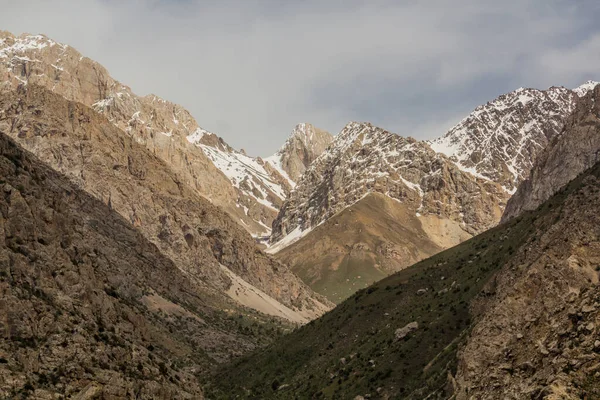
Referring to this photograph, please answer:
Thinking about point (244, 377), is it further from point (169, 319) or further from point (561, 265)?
point (561, 265)

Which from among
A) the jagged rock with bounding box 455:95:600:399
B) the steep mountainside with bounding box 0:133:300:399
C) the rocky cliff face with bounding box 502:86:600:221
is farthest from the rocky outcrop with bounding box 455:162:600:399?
the rocky cliff face with bounding box 502:86:600:221

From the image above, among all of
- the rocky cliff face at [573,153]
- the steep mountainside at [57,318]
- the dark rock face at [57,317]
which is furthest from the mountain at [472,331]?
the rocky cliff face at [573,153]

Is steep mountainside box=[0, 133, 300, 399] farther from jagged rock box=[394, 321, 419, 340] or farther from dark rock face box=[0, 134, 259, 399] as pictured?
jagged rock box=[394, 321, 419, 340]

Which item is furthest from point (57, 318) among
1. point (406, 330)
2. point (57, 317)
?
point (406, 330)

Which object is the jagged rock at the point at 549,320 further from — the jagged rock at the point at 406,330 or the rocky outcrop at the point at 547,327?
the jagged rock at the point at 406,330

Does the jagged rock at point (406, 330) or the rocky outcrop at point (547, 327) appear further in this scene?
the jagged rock at point (406, 330)

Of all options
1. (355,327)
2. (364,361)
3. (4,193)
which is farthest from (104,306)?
(355,327)

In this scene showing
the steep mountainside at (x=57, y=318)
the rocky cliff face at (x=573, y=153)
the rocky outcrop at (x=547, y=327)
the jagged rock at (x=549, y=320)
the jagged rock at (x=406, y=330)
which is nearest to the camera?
the rocky outcrop at (x=547, y=327)
